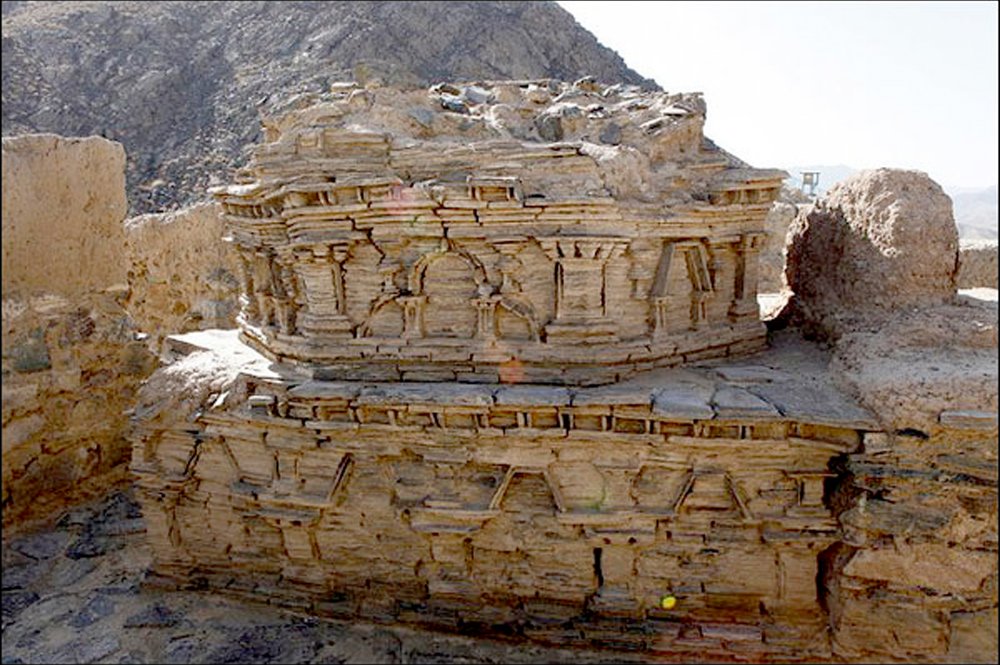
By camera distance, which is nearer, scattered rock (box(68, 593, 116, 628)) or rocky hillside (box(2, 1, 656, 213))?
scattered rock (box(68, 593, 116, 628))

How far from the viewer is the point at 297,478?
779 centimetres

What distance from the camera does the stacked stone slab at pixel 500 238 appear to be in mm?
7293

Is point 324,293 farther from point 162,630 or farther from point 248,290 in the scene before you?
point 162,630

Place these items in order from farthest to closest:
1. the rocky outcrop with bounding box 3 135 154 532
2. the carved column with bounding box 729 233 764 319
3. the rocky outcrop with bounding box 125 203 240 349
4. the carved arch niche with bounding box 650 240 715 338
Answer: the rocky outcrop with bounding box 125 203 240 349 < the rocky outcrop with bounding box 3 135 154 532 < the carved column with bounding box 729 233 764 319 < the carved arch niche with bounding box 650 240 715 338

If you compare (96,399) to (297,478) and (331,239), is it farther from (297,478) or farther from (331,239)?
(331,239)

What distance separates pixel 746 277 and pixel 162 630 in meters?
7.55

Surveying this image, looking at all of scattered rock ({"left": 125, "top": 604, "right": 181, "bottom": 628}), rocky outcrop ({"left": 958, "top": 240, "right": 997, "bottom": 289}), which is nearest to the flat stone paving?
scattered rock ({"left": 125, "top": 604, "right": 181, "bottom": 628})

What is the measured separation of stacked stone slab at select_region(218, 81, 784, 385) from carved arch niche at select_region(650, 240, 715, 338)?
2 cm

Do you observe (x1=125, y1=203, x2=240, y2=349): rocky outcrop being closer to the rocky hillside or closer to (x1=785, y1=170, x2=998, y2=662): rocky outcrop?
(x1=785, y1=170, x2=998, y2=662): rocky outcrop

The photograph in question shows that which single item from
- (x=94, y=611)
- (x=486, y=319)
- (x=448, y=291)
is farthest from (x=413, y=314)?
(x=94, y=611)

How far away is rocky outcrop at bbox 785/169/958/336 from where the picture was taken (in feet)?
25.0

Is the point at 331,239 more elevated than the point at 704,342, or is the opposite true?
the point at 331,239

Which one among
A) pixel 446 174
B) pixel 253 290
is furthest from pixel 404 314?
pixel 253 290

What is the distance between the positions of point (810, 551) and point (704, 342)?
7.97ft
